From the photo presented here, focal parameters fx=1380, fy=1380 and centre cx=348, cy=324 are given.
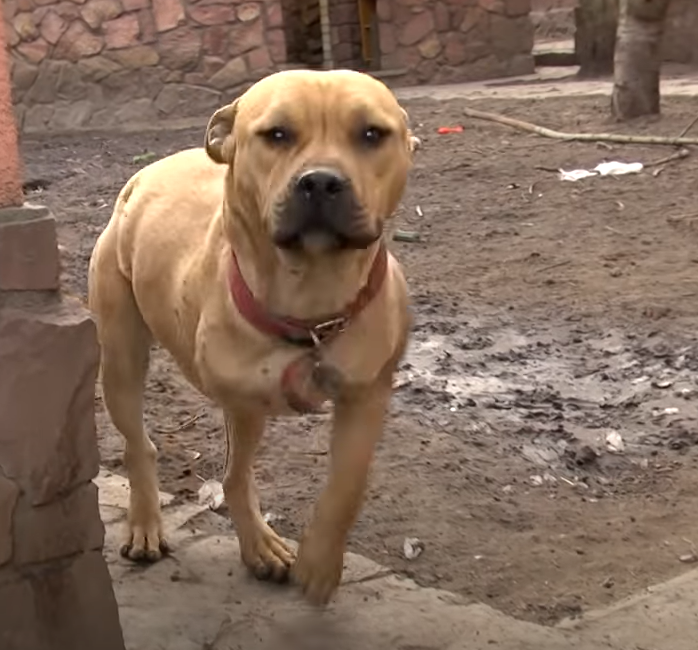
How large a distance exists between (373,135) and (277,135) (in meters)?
0.20

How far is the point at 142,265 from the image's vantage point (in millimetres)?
3523

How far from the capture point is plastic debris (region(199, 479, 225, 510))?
4.09 metres

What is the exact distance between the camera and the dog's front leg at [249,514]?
3.54m

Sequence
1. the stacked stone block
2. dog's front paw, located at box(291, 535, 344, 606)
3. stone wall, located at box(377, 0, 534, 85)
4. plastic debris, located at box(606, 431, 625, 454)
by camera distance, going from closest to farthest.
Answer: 1. the stacked stone block
2. dog's front paw, located at box(291, 535, 344, 606)
3. plastic debris, located at box(606, 431, 625, 454)
4. stone wall, located at box(377, 0, 534, 85)

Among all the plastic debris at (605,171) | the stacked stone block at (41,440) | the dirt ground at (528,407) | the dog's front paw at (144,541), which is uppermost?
the stacked stone block at (41,440)

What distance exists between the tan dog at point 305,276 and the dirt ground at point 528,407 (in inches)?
25.6

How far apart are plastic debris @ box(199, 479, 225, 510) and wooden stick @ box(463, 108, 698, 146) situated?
18.0 feet

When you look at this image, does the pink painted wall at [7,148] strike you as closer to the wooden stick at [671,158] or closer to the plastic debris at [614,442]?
the plastic debris at [614,442]

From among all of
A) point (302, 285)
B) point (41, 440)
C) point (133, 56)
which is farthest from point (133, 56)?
point (41, 440)

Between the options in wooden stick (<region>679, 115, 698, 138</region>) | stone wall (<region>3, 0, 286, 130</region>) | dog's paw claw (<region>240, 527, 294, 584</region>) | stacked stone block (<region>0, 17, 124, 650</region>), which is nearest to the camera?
stacked stone block (<region>0, 17, 124, 650</region>)

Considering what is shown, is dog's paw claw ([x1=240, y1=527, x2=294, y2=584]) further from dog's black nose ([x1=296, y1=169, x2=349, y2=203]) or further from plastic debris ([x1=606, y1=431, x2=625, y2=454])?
plastic debris ([x1=606, y1=431, x2=625, y2=454])

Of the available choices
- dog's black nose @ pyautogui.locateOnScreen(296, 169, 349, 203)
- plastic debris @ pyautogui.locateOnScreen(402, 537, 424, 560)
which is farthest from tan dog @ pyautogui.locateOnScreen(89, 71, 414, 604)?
plastic debris @ pyautogui.locateOnScreen(402, 537, 424, 560)

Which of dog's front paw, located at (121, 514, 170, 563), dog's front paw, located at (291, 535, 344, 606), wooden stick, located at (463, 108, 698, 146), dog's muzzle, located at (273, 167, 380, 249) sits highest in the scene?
dog's muzzle, located at (273, 167, 380, 249)

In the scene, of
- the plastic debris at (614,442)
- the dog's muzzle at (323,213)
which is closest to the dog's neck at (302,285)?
the dog's muzzle at (323,213)
